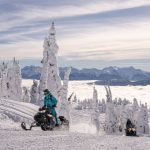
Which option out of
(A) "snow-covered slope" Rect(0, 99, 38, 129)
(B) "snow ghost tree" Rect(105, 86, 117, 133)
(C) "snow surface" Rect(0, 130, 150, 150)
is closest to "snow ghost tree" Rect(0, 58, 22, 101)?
(B) "snow ghost tree" Rect(105, 86, 117, 133)

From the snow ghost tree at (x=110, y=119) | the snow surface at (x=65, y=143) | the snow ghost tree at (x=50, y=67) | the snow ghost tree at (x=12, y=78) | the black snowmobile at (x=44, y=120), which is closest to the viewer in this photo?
the snow surface at (x=65, y=143)

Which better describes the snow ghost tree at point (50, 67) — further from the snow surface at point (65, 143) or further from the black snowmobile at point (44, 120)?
the snow surface at point (65, 143)

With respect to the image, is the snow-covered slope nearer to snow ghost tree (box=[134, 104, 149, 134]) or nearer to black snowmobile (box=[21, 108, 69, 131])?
black snowmobile (box=[21, 108, 69, 131])

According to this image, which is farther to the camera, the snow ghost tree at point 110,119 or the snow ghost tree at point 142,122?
the snow ghost tree at point 142,122

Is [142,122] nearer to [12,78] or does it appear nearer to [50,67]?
[12,78]

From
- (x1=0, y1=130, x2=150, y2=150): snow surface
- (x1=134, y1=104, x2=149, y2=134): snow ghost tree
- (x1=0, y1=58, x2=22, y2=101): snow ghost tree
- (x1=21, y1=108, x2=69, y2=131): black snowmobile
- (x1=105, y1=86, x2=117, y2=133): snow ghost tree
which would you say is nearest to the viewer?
(x1=0, y1=130, x2=150, y2=150): snow surface

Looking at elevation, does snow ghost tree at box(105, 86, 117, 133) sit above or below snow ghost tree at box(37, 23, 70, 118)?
below

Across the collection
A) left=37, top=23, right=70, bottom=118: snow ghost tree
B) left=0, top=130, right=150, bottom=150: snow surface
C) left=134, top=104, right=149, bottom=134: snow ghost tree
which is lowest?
left=134, top=104, right=149, bottom=134: snow ghost tree

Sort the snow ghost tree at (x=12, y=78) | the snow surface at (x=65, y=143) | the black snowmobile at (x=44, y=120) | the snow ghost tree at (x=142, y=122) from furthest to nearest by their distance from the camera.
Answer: the snow ghost tree at (x=142, y=122) < the snow ghost tree at (x=12, y=78) < the black snowmobile at (x=44, y=120) < the snow surface at (x=65, y=143)

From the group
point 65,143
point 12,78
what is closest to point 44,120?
point 65,143

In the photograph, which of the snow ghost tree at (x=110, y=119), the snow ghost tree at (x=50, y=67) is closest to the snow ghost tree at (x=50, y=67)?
the snow ghost tree at (x=50, y=67)

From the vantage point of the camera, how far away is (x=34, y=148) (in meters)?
13.0

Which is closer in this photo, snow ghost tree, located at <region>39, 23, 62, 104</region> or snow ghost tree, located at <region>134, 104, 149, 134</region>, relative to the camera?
snow ghost tree, located at <region>39, 23, 62, 104</region>

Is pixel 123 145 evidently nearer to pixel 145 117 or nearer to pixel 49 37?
pixel 49 37
